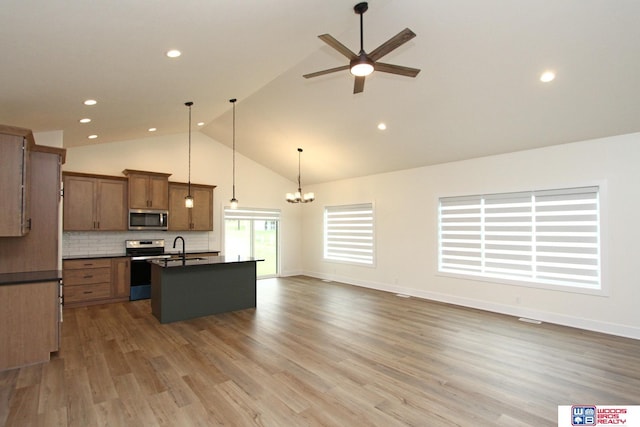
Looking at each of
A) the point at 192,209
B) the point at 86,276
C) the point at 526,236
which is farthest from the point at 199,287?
the point at 526,236

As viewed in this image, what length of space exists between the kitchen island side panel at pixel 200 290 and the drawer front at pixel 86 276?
133 centimetres

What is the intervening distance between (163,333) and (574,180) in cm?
615

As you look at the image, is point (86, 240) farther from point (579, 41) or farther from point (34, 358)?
point (579, 41)

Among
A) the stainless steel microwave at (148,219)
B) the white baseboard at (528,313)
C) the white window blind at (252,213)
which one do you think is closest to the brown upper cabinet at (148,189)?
the stainless steel microwave at (148,219)

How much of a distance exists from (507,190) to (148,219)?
6669 mm

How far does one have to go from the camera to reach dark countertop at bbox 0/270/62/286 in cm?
343

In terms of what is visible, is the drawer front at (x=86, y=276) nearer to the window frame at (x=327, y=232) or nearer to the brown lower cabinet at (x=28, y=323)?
the brown lower cabinet at (x=28, y=323)

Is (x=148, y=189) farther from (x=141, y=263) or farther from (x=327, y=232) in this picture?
(x=327, y=232)

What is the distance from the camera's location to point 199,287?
5375 mm

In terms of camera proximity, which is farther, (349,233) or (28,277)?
(349,233)

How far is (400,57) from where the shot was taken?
4.09 m

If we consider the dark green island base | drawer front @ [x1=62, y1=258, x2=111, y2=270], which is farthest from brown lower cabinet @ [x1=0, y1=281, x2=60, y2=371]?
drawer front @ [x1=62, y1=258, x2=111, y2=270]

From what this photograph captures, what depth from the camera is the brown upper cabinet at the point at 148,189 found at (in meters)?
6.58

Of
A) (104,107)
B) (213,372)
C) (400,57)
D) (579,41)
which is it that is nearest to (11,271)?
(104,107)
